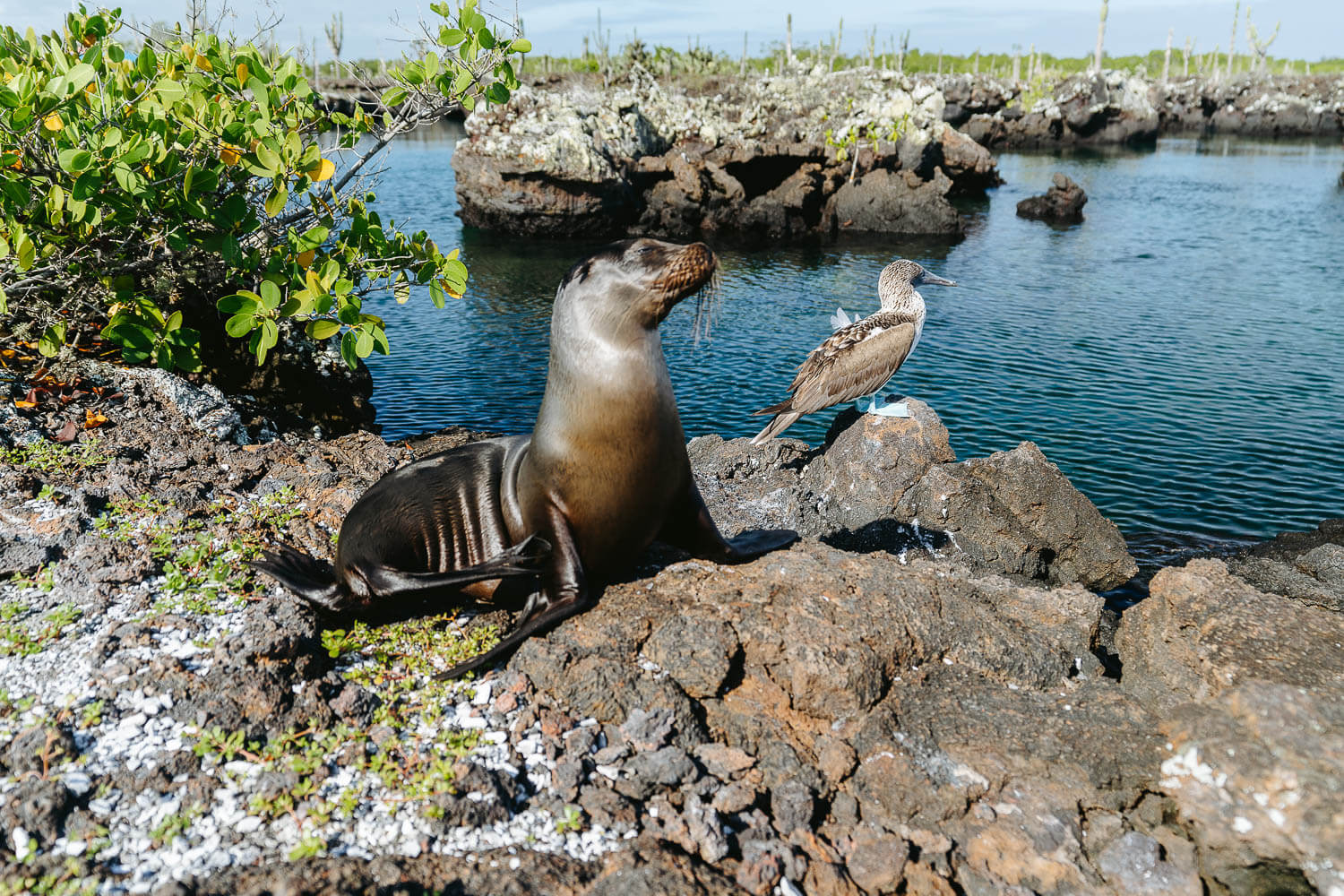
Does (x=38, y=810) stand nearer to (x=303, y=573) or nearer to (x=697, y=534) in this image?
(x=303, y=573)

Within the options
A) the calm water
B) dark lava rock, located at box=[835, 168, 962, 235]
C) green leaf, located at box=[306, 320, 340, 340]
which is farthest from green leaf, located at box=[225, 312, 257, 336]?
dark lava rock, located at box=[835, 168, 962, 235]

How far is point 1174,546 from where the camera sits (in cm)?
962

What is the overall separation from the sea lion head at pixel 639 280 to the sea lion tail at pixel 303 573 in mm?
1937

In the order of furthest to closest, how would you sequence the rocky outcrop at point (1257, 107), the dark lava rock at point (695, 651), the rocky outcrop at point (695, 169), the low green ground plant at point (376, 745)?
the rocky outcrop at point (1257, 107) → the rocky outcrop at point (695, 169) → the dark lava rock at point (695, 651) → the low green ground plant at point (376, 745)

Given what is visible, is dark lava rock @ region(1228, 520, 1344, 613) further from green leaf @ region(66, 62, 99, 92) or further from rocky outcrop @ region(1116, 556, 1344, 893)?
green leaf @ region(66, 62, 99, 92)

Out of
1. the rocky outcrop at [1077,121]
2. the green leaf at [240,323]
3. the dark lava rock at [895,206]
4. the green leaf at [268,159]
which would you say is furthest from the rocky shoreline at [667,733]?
the rocky outcrop at [1077,121]

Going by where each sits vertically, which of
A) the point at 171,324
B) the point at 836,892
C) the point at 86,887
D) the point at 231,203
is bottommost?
the point at 836,892

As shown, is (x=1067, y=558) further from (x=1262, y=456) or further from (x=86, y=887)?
(x=86, y=887)

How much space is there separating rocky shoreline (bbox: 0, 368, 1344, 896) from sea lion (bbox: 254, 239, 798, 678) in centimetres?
21

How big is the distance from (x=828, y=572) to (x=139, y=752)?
10.8 ft

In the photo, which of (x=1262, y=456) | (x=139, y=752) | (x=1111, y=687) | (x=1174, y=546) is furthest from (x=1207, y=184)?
(x=139, y=752)

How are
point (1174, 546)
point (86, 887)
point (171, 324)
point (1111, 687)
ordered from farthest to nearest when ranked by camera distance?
1. point (1174, 546)
2. point (171, 324)
3. point (1111, 687)
4. point (86, 887)

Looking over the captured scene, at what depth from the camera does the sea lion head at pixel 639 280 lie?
429 centimetres

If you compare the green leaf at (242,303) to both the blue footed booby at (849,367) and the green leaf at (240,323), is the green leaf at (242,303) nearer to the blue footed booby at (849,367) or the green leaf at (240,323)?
the green leaf at (240,323)
